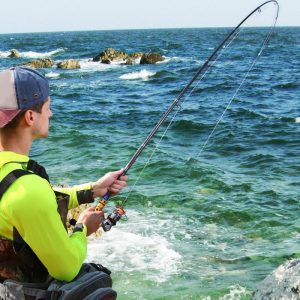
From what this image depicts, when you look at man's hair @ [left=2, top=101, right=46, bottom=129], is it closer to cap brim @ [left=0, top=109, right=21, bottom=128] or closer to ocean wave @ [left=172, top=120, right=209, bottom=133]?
cap brim @ [left=0, top=109, right=21, bottom=128]

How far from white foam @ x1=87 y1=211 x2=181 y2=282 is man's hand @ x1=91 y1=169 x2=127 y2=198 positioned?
3.53 meters

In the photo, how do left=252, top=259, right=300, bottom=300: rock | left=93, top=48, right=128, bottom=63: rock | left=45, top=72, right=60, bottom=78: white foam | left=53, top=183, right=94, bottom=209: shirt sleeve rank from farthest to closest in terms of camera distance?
left=93, top=48, right=128, bottom=63: rock, left=45, top=72, right=60, bottom=78: white foam, left=252, top=259, right=300, bottom=300: rock, left=53, top=183, right=94, bottom=209: shirt sleeve

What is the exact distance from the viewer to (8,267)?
8.30 ft

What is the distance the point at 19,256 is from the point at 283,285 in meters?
2.96

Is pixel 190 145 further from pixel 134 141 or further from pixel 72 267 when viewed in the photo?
pixel 72 267

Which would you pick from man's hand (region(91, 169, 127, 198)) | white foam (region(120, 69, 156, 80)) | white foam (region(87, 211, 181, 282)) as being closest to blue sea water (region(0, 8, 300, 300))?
white foam (region(87, 211, 181, 282))

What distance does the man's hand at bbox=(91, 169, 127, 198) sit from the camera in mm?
3545

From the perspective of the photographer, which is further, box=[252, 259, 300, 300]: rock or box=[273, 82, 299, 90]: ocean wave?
box=[273, 82, 299, 90]: ocean wave

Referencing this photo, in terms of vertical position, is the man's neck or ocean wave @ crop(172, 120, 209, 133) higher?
the man's neck

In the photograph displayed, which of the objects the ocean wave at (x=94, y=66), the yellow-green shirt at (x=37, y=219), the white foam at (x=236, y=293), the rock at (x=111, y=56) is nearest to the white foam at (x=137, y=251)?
the white foam at (x=236, y=293)

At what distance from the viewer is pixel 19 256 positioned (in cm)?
243

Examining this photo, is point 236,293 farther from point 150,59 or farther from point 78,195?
point 150,59

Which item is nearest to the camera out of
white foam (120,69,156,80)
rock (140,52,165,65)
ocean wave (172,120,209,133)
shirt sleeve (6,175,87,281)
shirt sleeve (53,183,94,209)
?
shirt sleeve (6,175,87,281)

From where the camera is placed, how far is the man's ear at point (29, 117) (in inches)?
98.4
